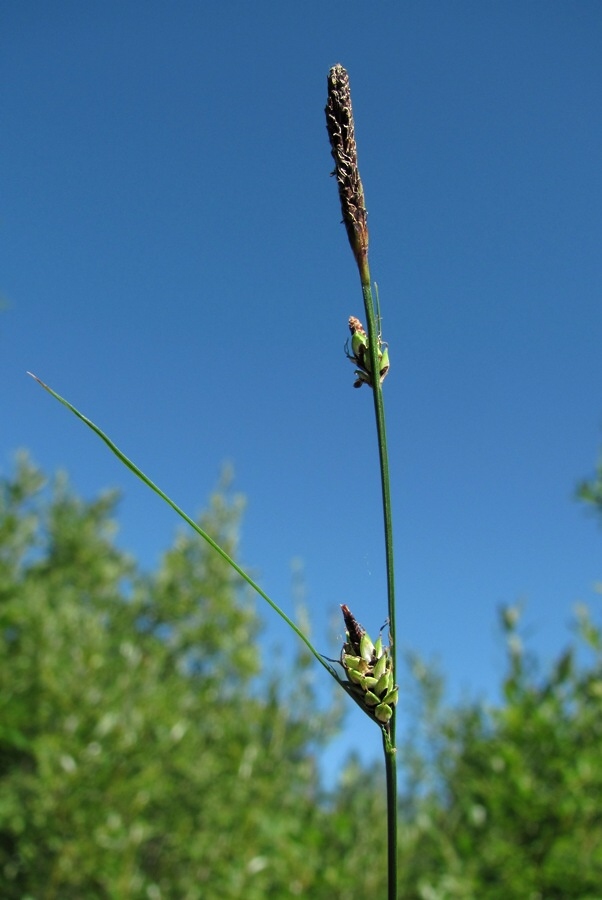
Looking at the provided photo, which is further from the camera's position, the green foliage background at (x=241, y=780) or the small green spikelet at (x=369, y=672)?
the green foliage background at (x=241, y=780)

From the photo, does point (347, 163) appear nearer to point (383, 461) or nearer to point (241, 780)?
point (383, 461)

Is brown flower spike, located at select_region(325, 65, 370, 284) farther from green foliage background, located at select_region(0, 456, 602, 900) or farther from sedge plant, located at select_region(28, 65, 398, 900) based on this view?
green foliage background, located at select_region(0, 456, 602, 900)

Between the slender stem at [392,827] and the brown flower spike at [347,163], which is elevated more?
the brown flower spike at [347,163]

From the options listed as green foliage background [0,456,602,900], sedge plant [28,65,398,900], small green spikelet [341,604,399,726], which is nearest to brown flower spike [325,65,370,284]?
sedge plant [28,65,398,900]

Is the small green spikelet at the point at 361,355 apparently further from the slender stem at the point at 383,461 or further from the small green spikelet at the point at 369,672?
the small green spikelet at the point at 369,672

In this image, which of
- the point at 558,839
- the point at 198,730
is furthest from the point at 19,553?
the point at 558,839

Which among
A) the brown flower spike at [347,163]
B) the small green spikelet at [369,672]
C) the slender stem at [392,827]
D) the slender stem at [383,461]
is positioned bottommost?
the slender stem at [392,827]

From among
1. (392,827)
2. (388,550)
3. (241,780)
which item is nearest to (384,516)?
(388,550)

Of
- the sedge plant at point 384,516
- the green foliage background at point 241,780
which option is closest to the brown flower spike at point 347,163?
the sedge plant at point 384,516
